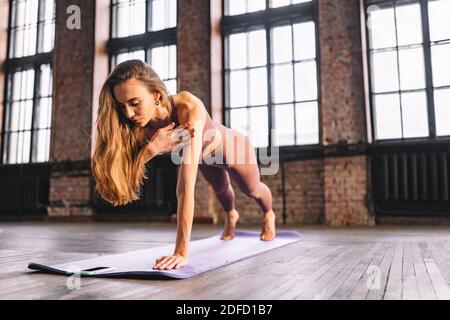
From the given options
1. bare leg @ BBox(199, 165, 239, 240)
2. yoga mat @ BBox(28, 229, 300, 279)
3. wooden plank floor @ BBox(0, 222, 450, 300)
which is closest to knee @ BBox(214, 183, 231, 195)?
bare leg @ BBox(199, 165, 239, 240)

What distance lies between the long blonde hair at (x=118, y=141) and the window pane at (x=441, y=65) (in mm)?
4125

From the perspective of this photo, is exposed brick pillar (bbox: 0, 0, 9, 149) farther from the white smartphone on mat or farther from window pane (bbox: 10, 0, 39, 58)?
the white smartphone on mat

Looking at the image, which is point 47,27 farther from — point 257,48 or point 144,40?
point 257,48

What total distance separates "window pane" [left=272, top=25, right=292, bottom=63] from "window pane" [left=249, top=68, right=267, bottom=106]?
26cm

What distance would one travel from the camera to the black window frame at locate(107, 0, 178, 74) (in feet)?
20.6

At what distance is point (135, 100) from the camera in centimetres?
168

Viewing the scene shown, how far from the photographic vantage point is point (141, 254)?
83.7 inches

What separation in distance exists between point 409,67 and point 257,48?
6.60ft

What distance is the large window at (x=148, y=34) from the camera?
628 cm

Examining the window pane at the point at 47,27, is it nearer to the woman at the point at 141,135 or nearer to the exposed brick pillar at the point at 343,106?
the exposed brick pillar at the point at 343,106

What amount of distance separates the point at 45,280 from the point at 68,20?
651 centimetres

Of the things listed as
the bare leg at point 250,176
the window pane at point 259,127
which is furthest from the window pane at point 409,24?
the bare leg at point 250,176
